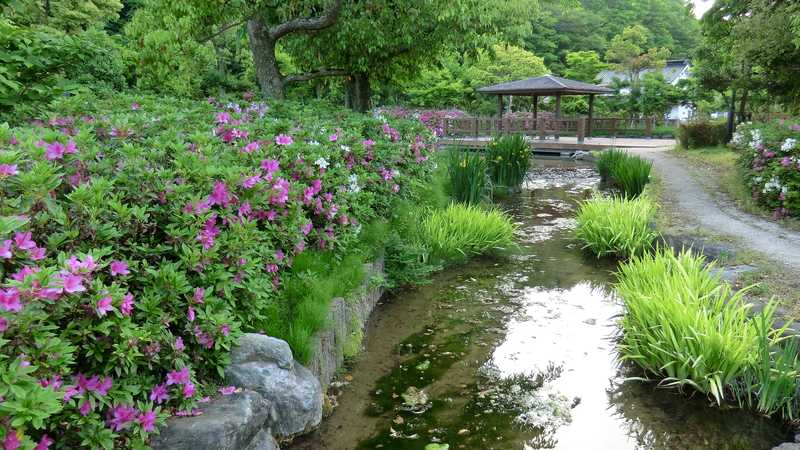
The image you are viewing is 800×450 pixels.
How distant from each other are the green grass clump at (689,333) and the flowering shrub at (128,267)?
216 centimetres

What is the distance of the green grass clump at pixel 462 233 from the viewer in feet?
19.4

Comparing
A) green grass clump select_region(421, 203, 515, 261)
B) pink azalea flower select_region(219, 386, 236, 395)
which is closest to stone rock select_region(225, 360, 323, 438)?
pink azalea flower select_region(219, 386, 236, 395)

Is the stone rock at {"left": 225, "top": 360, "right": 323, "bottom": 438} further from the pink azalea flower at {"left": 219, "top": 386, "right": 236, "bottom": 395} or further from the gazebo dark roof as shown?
the gazebo dark roof

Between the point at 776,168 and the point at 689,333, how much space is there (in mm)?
4714

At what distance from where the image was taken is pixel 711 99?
29484 millimetres

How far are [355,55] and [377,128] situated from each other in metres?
3.17

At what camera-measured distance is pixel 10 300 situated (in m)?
1.39

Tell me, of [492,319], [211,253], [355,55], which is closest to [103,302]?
[211,253]

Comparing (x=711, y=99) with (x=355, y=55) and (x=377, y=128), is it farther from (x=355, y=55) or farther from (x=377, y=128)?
(x=377, y=128)

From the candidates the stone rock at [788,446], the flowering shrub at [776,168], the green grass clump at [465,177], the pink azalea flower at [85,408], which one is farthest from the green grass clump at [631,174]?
the pink azalea flower at [85,408]

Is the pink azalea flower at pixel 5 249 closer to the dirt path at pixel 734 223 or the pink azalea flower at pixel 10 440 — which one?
the pink azalea flower at pixel 10 440

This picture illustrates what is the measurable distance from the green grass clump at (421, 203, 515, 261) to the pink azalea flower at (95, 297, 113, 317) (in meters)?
4.26

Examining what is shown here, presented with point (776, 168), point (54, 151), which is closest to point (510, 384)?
point (54, 151)

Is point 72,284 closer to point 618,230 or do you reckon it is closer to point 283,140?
point 283,140
